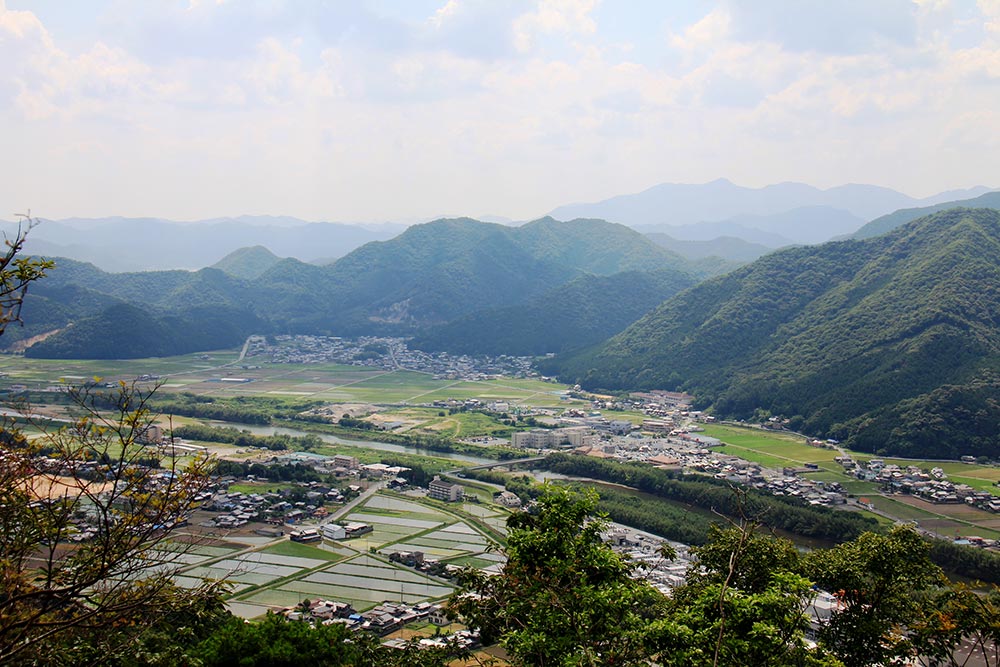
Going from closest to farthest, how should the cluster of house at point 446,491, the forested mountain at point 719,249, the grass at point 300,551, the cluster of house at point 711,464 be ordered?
the grass at point 300,551 < the cluster of house at point 446,491 < the cluster of house at point 711,464 < the forested mountain at point 719,249

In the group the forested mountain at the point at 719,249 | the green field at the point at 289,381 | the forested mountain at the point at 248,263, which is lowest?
the green field at the point at 289,381

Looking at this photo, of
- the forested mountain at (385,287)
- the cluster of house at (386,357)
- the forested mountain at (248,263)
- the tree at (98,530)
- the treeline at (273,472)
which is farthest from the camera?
the forested mountain at (248,263)

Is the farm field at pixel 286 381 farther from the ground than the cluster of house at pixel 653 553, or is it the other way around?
the farm field at pixel 286 381

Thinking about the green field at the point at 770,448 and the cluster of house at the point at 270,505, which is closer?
the cluster of house at the point at 270,505

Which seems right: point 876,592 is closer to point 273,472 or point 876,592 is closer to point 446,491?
point 446,491

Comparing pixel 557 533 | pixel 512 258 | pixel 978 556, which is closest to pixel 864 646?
pixel 557 533

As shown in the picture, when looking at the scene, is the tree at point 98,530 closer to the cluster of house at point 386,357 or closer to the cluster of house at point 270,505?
the cluster of house at point 270,505

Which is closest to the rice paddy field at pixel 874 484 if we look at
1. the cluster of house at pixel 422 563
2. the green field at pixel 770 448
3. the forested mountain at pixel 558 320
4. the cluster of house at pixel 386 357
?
the green field at pixel 770 448

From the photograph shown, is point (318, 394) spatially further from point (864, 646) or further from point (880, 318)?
point (864, 646)
